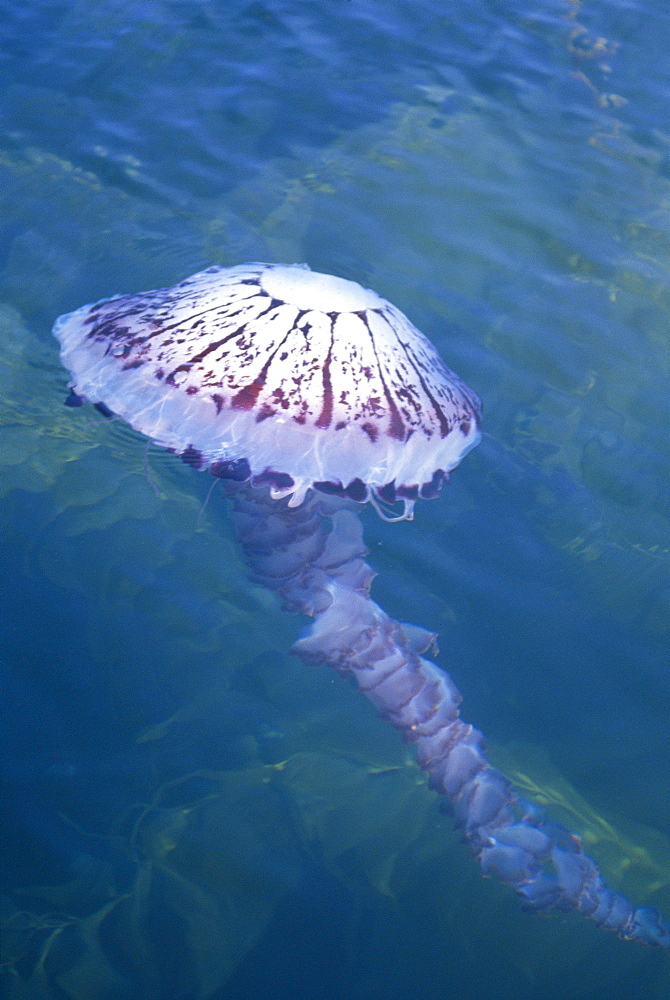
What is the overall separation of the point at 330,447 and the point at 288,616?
2.95 feet

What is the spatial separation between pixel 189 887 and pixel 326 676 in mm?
1036

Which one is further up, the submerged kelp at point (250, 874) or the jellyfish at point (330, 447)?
the jellyfish at point (330, 447)

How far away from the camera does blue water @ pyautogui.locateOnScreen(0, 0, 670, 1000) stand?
9.23 feet

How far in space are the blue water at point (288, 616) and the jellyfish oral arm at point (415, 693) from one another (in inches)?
A: 3.8

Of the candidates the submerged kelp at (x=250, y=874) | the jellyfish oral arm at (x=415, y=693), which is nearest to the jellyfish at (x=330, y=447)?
the jellyfish oral arm at (x=415, y=693)

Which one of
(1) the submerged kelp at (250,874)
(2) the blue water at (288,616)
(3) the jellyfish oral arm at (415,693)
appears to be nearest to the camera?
(1) the submerged kelp at (250,874)

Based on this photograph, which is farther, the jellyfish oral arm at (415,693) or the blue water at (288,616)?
the jellyfish oral arm at (415,693)

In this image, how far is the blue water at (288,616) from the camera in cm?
281

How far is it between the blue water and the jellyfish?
0.13 metres

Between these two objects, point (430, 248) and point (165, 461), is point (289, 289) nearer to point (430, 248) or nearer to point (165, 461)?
point (165, 461)

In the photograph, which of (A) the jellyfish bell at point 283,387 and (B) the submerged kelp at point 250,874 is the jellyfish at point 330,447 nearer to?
(A) the jellyfish bell at point 283,387

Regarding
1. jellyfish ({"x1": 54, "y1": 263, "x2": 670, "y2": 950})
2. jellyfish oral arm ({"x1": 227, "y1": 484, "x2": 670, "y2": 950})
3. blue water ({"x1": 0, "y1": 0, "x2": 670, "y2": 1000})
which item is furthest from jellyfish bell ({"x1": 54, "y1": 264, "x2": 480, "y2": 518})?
blue water ({"x1": 0, "y1": 0, "x2": 670, "y2": 1000})

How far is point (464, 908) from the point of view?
300 cm

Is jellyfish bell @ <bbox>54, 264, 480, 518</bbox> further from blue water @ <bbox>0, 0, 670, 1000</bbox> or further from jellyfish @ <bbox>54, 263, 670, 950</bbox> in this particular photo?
blue water @ <bbox>0, 0, 670, 1000</bbox>
